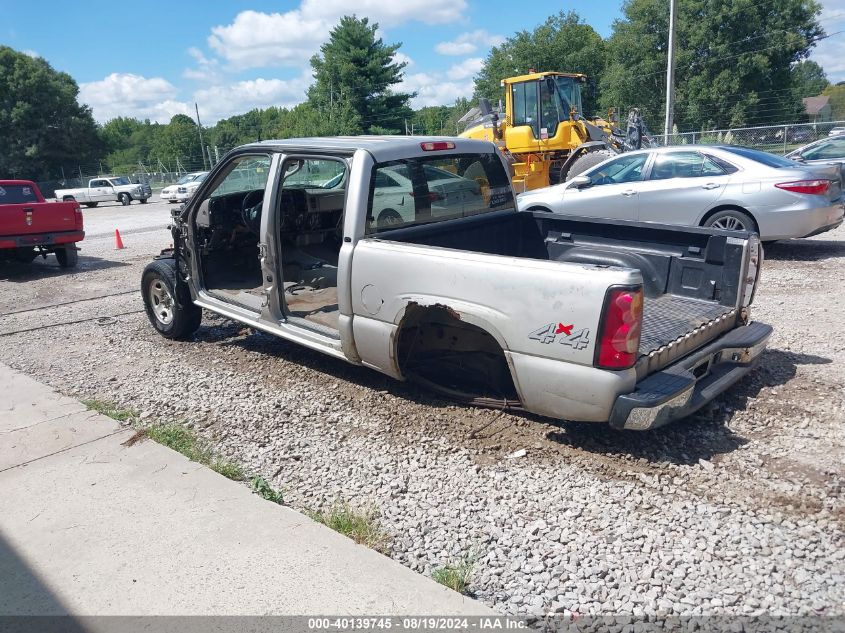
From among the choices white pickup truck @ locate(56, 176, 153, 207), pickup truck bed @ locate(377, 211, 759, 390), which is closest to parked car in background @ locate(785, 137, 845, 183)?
pickup truck bed @ locate(377, 211, 759, 390)

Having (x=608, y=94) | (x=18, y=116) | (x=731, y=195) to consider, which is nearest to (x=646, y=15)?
(x=608, y=94)

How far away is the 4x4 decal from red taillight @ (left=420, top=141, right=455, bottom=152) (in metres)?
2.02

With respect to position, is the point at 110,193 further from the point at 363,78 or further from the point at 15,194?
the point at 15,194

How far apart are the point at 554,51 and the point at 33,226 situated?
60924 millimetres

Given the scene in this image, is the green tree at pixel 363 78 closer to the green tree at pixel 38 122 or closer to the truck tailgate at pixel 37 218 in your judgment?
the green tree at pixel 38 122

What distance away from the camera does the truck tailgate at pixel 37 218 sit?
11.4 metres

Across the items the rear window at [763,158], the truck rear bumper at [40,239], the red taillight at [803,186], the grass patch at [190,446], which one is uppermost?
the rear window at [763,158]

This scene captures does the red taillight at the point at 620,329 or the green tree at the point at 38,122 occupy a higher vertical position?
the green tree at the point at 38,122

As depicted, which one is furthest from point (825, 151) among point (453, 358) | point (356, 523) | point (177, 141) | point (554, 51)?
point (177, 141)

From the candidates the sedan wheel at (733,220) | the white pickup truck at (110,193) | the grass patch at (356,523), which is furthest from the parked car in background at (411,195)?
the white pickup truck at (110,193)

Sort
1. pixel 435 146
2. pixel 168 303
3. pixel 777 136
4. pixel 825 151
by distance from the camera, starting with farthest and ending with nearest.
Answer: pixel 777 136
pixel 825 151
pixel 168 303
pixel 435 146

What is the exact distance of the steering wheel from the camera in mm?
6359

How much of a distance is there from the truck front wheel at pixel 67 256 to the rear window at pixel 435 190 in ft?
32.1

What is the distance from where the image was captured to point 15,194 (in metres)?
12.7
